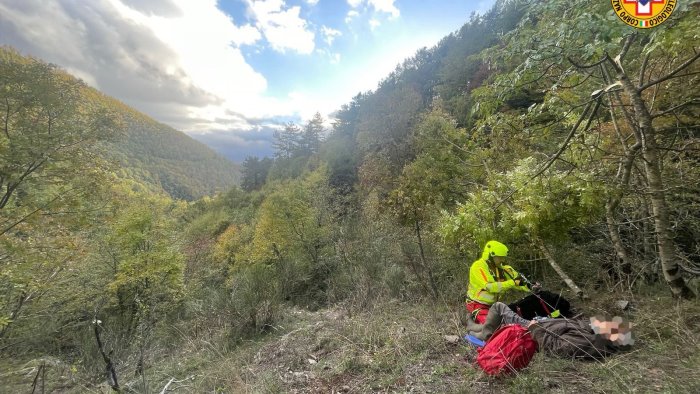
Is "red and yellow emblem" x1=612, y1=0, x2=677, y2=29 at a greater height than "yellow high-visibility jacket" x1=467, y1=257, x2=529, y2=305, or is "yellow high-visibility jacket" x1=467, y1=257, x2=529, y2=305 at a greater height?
"red and yellow emblem" x1=612, y1=0, x2=677, y2=29

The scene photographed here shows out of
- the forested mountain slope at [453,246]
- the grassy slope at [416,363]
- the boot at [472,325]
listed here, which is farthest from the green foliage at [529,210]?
the boot at [472,325]

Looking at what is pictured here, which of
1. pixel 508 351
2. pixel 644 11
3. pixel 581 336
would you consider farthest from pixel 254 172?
pixel 644 11

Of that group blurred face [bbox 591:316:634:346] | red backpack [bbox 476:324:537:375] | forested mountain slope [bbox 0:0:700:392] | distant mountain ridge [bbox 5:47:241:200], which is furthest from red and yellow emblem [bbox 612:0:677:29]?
distant mountain ridge [bbox 5:47:241:200]

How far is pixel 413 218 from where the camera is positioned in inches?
289

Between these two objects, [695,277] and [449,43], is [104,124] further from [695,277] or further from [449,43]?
[449,43]

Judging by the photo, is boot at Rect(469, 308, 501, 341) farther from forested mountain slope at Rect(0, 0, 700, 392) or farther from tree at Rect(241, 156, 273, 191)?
tree at Rect(241, 156, 273, 191)

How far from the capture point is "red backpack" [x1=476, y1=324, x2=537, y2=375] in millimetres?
3250

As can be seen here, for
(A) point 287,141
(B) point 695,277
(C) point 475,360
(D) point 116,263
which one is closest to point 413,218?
(C) point 475,360

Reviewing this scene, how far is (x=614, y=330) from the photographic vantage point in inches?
129

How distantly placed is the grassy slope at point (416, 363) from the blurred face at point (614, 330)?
124mm

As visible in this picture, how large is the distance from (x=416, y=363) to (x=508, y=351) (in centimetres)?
114

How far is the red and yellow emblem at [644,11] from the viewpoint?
228 cm

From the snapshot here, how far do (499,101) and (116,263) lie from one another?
17903 millimetres

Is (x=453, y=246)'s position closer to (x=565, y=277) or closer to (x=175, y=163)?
(x=565, y=277)
